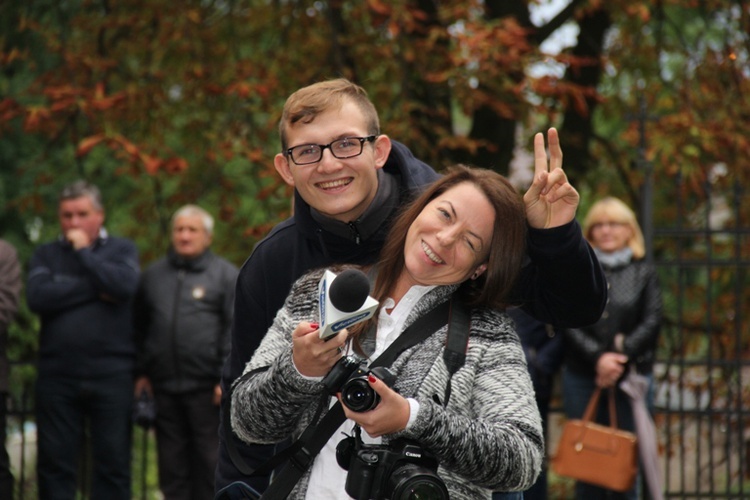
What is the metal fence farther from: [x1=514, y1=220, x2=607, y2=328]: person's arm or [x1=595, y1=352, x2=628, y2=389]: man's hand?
[x1=514, y1=220, x2=607, y2=328]: person's arm

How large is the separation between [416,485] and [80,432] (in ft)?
15.8

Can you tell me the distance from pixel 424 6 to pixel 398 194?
5.18 m

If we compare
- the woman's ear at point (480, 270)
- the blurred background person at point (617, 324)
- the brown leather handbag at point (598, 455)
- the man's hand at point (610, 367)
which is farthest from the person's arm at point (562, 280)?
the blurred background person at point (617, 324)

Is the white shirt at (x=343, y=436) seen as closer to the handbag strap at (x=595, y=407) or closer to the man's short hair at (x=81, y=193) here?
the handbag strap at (x=595, y=407)

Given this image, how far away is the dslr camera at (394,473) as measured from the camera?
2.35m

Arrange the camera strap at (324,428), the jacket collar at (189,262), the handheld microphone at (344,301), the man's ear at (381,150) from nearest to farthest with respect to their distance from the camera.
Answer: the handheld microphone at (344,301), the camera strap at (324,428), the man's ear at (381,150), the jacket collar at (189,262)

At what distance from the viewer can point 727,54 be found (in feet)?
25.9

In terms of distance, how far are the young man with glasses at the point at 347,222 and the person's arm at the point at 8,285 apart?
3.48 meters

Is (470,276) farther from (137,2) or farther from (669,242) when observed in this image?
(669,242)

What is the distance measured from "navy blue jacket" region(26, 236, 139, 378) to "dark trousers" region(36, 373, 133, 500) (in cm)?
8

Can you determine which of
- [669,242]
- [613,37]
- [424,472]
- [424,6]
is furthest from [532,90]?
[424,472]

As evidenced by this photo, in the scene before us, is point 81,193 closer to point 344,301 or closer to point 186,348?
point 186,348

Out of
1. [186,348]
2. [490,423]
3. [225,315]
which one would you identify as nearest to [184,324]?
[186,348]

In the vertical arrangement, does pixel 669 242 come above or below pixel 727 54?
below
